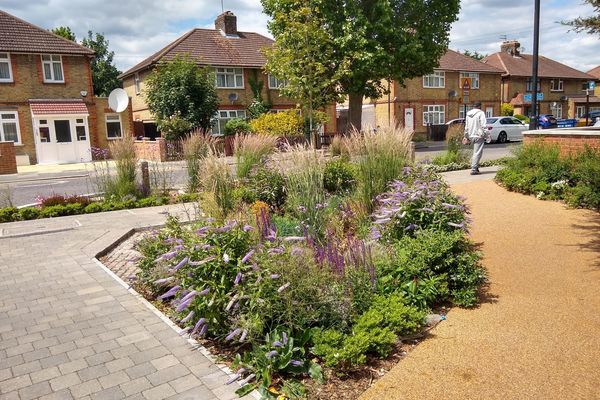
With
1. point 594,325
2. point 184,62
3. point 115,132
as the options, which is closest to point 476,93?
point 184,62

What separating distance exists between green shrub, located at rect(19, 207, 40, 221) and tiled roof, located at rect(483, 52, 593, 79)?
43.3 metres

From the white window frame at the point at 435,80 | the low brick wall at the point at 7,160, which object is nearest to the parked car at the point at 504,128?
the white window frame at the point at 435,80

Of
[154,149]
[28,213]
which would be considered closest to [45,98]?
[154,149]

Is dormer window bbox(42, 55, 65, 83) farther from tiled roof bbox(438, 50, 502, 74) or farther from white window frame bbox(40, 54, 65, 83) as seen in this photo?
tiled roof bbox(438, 50, 502, 74)

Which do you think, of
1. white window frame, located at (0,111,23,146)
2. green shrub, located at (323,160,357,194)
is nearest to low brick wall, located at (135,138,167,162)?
white window frame, located at (0,111,23,146)

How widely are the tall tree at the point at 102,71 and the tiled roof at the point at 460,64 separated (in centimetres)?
3138

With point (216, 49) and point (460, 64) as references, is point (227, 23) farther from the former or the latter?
point (460, 64)

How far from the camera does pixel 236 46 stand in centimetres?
3183

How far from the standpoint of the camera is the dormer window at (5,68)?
24.0 meters

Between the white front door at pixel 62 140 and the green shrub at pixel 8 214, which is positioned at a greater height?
the white front door at pixel 62 140

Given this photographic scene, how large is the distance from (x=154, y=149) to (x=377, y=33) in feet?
38.0

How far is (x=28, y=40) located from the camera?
81.6 feet

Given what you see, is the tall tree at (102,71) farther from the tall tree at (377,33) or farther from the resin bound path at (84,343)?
the resin bound path at (84,343)

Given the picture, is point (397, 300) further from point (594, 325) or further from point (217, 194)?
point (217, 194)
